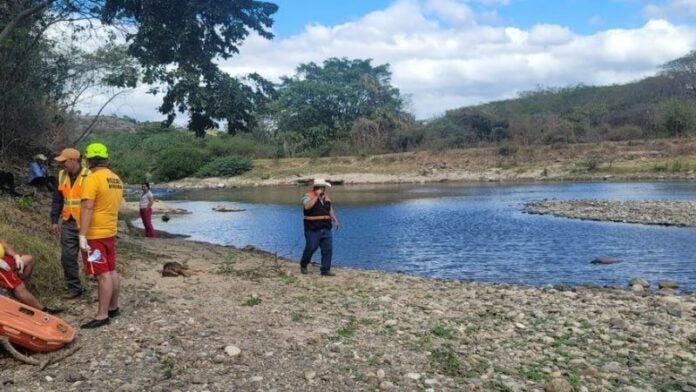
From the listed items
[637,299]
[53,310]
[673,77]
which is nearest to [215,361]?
[53,310]

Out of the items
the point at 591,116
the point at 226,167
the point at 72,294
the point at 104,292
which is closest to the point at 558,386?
the point at 104,292

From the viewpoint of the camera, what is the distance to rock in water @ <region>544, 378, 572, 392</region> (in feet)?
19.3

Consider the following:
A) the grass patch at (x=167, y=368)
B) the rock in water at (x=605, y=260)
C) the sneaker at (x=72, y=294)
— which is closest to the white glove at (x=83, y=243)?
the grass patch at (x=167, y=368)

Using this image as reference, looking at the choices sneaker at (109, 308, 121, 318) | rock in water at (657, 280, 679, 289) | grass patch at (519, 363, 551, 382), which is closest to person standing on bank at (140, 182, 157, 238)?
sneaker at (109, 308, 121, 318)

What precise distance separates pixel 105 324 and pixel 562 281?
1024 cm

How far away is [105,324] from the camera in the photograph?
691 cm

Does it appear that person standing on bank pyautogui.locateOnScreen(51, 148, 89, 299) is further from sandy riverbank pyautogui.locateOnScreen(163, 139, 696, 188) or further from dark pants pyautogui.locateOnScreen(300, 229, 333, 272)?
sandy riverbank pyautogui.locateOnScreen(163, 139, 696, 188)

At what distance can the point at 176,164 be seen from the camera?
229ft

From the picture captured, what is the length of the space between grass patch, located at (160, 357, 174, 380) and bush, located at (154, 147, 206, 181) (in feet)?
216

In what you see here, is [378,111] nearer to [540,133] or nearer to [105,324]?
[540,133]

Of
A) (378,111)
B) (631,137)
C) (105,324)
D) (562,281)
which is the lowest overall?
(562,281)

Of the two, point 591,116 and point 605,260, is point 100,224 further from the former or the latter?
point 591,116

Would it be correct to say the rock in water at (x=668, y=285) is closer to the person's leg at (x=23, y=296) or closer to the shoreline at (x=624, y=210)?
the shoreline at (x=624, y=210)

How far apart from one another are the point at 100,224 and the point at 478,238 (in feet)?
52.8
